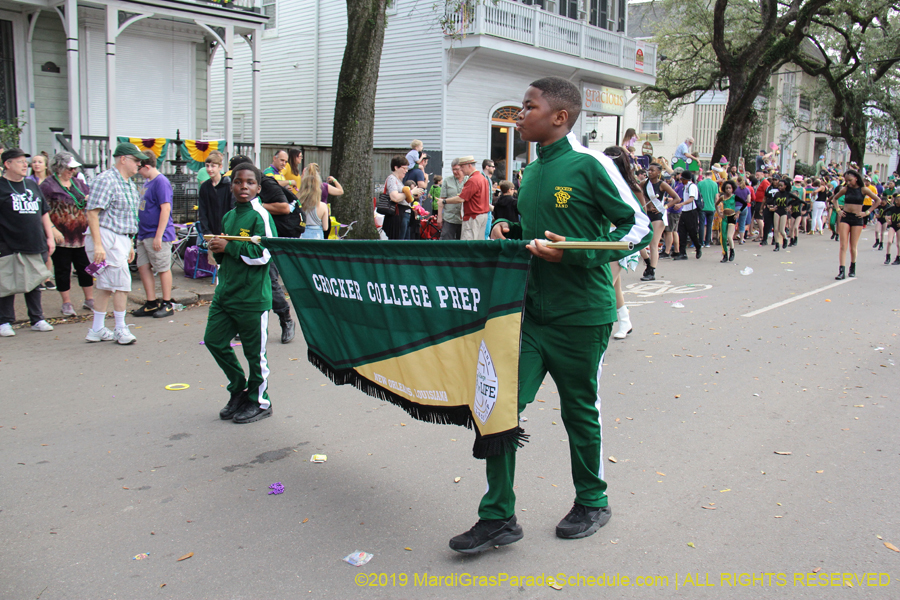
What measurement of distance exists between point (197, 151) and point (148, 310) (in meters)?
6.50

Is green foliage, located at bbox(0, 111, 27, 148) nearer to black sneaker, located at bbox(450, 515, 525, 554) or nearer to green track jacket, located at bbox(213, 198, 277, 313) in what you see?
green track jacket, located at bbox(213, 198, 277, 313)

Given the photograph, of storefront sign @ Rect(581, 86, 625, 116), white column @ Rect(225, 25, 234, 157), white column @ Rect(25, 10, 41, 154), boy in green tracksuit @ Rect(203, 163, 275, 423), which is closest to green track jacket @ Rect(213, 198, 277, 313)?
boy in green tracksuit @ Rect(203, 163, 275, 423)

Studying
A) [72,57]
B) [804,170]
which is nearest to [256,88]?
[72,57]

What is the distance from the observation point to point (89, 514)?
3887 millimetres

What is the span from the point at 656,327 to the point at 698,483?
4.68m

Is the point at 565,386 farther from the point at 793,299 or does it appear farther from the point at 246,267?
the point at 793,299

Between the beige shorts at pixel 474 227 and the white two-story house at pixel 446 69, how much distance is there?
6700 millimetres

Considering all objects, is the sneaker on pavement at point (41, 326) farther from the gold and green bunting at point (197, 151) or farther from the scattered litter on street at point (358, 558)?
the gold and green bunting at point (197, 151)

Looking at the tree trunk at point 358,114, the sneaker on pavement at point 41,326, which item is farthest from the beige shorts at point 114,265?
the tree trunk at point 358,114

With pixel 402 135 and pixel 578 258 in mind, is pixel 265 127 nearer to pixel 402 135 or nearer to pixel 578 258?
pixel 402 135

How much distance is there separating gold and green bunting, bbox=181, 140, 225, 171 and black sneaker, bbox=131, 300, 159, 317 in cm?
626

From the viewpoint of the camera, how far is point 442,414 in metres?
3.62

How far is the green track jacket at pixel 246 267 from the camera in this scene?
16.9ft

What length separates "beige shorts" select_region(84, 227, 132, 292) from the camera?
7.73m
